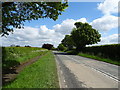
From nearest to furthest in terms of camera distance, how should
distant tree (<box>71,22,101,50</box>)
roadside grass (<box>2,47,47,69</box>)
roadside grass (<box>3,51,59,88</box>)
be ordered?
1. roadside grass (<box>3,51,59,88</box>)
2. roadside grass (<box>2,47,47,69</box>)
3. distant tree (<box>71,22,101,50</box>)

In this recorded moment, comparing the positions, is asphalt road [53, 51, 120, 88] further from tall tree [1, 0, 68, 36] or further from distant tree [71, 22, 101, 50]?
distant tree [71, 22, 101, 50]

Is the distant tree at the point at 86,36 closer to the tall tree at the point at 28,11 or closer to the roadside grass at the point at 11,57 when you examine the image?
the roadside grass at the point at 11,57

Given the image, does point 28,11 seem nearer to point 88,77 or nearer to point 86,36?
point 88,77

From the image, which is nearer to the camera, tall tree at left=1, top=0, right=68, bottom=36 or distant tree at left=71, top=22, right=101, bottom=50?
tall tree at left=1, top=0, right=68, bottom=36

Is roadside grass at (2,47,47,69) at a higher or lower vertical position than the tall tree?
lower

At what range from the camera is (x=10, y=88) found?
5.56m

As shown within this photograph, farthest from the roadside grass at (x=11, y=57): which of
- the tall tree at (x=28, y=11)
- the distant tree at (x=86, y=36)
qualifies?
the distant tree at (x=86, y=36)

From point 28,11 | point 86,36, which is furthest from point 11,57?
point 86,36

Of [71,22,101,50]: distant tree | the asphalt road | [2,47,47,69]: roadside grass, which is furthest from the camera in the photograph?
[71,22,101,50]: distant tree

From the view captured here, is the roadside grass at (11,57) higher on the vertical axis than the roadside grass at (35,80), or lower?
higher

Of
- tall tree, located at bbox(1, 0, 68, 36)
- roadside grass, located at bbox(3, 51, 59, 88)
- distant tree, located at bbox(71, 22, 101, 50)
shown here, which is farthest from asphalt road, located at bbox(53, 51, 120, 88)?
distant tree, located at bbox(71, 22, 101, 50)

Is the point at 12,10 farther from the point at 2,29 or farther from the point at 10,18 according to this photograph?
the point at 2,29

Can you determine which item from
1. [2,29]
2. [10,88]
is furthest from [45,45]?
[10,88]

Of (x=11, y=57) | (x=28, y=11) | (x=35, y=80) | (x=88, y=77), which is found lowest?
(x=88, y=77)
